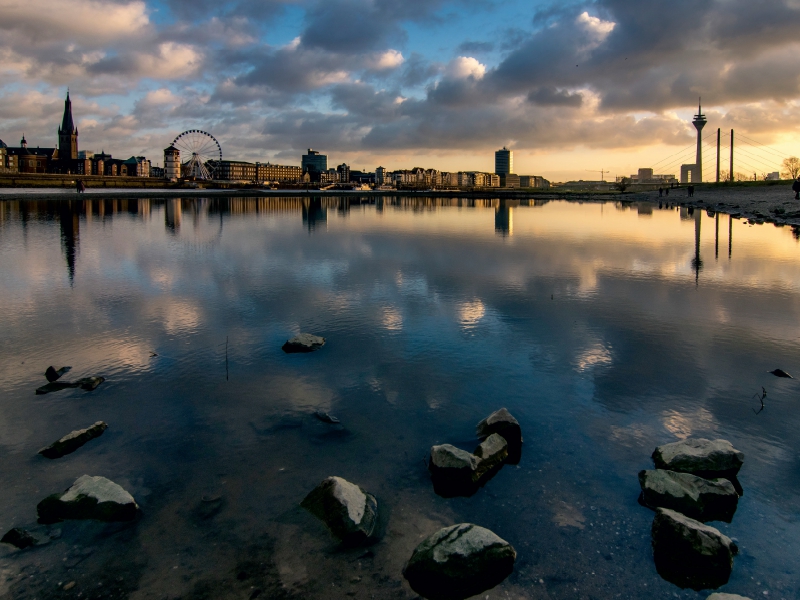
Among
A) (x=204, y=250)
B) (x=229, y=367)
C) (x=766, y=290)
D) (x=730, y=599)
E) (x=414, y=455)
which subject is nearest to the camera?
(x=730, y=599)

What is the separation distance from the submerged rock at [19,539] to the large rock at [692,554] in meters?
8.13

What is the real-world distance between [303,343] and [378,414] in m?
4.39

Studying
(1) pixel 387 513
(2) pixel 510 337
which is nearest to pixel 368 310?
(2) pixel 510 337

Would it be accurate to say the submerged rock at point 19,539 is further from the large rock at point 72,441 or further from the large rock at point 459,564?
the large rock at point 459,564

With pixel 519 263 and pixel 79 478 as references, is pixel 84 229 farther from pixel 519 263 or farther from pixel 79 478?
pixel 79 478

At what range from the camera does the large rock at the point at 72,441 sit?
8.98m

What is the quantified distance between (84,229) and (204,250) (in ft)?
61.0

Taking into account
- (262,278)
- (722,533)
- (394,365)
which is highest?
(262,278)

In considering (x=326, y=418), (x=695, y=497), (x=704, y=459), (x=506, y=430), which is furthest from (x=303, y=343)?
(x=695, y=497)

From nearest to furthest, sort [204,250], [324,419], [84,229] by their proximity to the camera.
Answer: [324,419]
[204,250]
[84,229]

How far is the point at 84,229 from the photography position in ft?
149

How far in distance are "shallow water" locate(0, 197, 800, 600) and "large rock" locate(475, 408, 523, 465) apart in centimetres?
28

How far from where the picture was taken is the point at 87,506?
743cm

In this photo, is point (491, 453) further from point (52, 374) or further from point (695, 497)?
point (52, 374)
